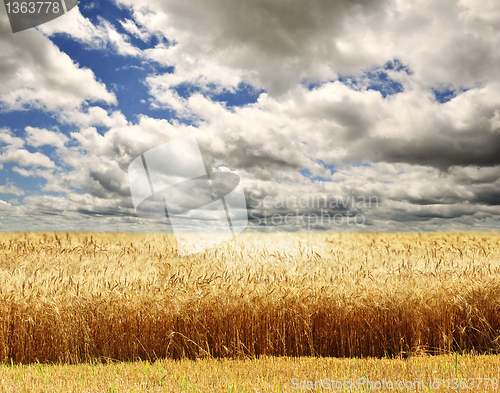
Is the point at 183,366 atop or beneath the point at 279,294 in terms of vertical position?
beneath

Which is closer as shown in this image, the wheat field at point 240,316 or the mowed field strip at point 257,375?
the mowed field strip at point 257,375

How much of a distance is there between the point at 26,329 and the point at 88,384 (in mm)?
2670

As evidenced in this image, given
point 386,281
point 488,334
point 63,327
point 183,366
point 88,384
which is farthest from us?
point 386,281

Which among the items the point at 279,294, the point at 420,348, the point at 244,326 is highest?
the point at 279,294

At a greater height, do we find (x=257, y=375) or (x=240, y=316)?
(x=240, y=316)

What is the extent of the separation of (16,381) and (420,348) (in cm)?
778

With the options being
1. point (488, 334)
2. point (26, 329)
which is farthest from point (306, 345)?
point (26, 329)

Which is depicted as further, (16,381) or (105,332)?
(105,332)

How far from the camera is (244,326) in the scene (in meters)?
7.85

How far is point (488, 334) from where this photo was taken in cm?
838

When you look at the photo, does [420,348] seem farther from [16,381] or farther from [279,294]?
[16,381]

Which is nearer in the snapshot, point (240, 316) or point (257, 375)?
point (257, 375)

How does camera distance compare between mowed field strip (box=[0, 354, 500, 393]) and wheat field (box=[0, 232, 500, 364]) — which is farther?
wheat field (box=[0, 232, 500, 364])

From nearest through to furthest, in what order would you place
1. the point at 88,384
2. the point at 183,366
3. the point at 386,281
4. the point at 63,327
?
the point at 88,384 → the point at 183,366 → the point at 63,327 → the point at 386,281
